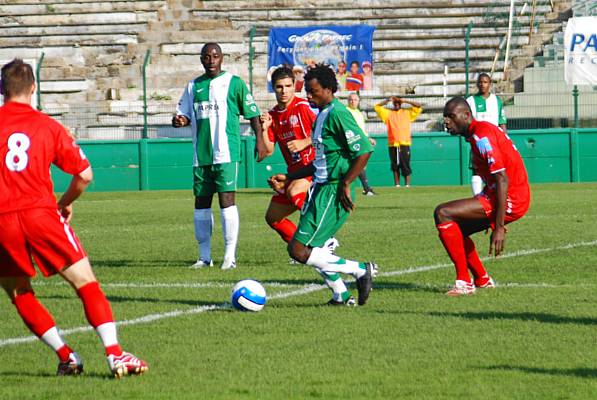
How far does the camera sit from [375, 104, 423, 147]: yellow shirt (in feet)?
91.7

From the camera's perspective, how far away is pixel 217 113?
1278cm

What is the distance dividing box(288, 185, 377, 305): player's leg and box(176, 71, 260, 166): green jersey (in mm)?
Result: 3680

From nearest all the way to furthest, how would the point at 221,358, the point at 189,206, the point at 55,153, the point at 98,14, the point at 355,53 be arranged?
1. the point at 55,153
2. the point at 221,358
3. the point at 189,206
4. the point at 355,53
5. the point at 98,14

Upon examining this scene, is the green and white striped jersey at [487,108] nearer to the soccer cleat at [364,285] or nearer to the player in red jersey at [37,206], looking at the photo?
the soccer cleat at [364,285]

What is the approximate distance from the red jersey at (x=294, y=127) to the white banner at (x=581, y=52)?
19.1m

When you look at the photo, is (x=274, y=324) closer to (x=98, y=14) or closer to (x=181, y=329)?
(x=181, y=329)

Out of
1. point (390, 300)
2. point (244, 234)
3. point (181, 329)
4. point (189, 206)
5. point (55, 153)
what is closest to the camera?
point (55, 153)

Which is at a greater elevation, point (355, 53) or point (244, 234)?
point (355, 53)

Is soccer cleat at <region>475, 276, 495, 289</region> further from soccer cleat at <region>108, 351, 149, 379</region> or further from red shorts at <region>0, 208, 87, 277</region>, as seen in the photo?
red shorts at <region>0, 208, 87, 277</region>

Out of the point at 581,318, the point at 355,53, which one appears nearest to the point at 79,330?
the point at 581,318

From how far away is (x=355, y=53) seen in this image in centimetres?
3170

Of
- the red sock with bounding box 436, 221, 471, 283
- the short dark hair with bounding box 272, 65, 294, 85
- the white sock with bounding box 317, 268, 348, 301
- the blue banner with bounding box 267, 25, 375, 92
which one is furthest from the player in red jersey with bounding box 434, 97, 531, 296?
the blue banner with bounding box 267, 25, 375, 92

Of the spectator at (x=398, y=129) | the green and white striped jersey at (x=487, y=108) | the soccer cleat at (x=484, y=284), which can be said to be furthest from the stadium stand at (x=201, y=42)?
the soccer cleat at (x=484, y=284)

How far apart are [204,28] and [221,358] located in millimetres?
29975
